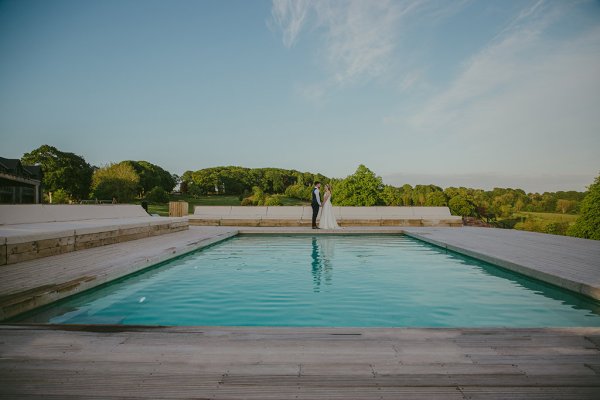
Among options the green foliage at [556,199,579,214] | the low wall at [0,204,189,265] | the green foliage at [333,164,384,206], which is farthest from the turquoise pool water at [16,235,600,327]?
the green foliage at [556,199,579,214]

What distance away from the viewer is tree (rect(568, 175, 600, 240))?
144ft

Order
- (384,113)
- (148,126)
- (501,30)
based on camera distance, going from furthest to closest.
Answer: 1. (148,126)
2. (384,113)
3. (501,30)

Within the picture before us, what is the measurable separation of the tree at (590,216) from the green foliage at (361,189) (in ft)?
89.7

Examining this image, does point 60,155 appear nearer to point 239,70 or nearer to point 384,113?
point 239,70

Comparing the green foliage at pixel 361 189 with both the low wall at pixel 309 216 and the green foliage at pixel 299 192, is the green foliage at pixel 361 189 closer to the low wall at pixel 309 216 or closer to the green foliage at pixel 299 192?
the green foliage at pixel 299 192

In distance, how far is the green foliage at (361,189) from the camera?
5354 centimetres

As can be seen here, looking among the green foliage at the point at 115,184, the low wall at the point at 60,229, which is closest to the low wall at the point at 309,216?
the low wall at the point at 60,229

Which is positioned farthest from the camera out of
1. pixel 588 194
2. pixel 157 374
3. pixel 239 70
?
pixel 588 194

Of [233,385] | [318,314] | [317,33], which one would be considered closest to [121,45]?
[317,33]

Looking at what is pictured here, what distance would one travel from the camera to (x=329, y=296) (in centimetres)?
546

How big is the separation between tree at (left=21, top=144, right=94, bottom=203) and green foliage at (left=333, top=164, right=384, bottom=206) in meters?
47.5

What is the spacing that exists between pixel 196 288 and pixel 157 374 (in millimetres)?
3896

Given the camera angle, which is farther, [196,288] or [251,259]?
[251,259]

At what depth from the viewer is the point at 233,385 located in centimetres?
196
